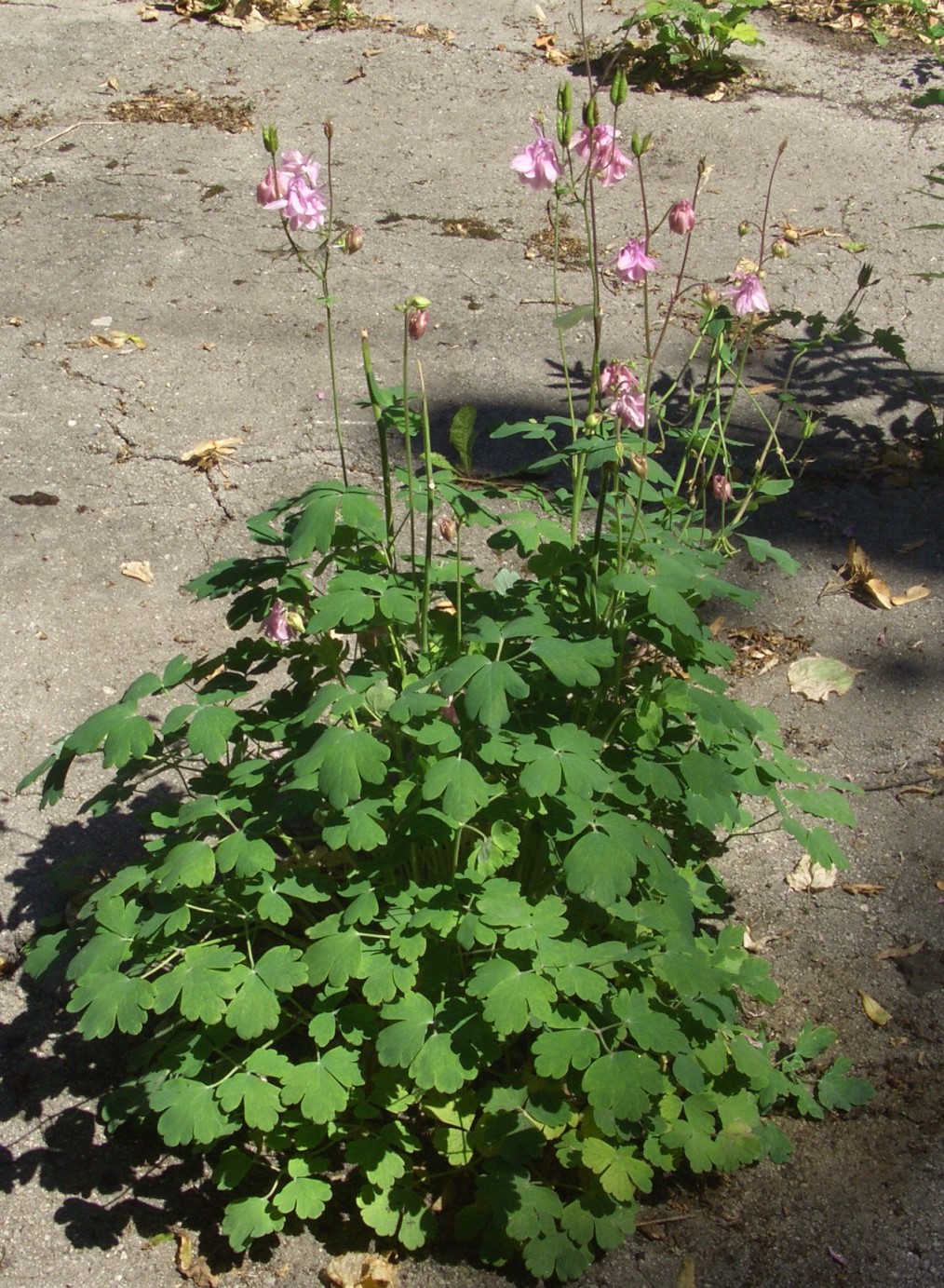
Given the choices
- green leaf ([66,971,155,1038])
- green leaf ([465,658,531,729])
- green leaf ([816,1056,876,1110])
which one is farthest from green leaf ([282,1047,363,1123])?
green leaf ([816,1056,876,1110])

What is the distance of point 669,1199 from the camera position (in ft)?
7.91

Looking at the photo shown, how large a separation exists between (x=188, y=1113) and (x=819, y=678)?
2.27 metres

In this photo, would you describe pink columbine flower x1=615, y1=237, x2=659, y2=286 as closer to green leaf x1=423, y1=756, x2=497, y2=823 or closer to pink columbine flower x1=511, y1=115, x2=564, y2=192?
pink columbine flower x1=511, y1=115, x2=564, y2=192

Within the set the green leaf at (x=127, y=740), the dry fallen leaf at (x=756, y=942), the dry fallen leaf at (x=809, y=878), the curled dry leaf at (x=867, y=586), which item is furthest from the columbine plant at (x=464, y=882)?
the curled dry leaf at (x=867, y=586)

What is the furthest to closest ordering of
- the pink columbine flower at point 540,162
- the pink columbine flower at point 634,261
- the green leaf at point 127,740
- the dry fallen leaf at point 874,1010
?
the dry fallen leaf at point 874,1010
the pink columbine flower at point 634,261
the pink columbine flower at point 540,162
the green leaf at point 127,740

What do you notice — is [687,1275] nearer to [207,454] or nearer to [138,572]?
[138,572]

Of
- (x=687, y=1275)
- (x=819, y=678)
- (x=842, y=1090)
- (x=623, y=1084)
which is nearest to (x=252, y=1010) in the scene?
(x=623, y=1084)

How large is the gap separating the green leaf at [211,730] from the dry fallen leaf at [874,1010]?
1.59 metres

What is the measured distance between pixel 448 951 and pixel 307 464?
2.49 metres

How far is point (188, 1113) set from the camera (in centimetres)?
203

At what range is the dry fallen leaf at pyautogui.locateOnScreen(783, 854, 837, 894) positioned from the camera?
3041 mm

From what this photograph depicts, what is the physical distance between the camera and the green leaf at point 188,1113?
78.6 inches

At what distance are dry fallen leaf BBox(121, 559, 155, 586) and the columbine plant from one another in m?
1.53

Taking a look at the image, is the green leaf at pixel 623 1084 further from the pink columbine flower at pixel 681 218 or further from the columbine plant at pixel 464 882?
the pink columbine flower at pixel 681 218
